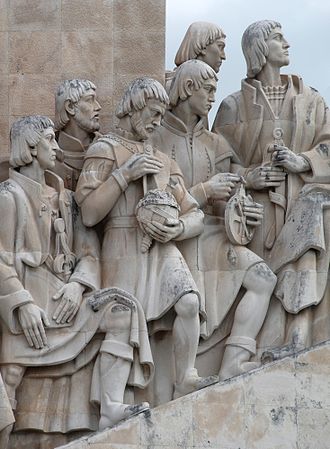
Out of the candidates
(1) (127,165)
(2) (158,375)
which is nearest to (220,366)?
(2) (158,375)

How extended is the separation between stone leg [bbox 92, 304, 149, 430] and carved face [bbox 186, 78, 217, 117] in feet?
5.82

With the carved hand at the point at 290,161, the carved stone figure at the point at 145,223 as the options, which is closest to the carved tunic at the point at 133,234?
the carved stone figure at the point at 145,223

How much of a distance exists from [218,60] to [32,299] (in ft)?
8.62

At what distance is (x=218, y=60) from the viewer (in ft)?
63.4

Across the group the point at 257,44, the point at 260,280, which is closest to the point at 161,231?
the point at 260,280

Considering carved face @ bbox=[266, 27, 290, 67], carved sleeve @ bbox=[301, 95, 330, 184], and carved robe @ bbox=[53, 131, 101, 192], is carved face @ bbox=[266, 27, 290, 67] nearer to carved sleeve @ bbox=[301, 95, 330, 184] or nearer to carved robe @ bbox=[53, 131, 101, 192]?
carved sleeve @ bbox=[301, 95, 330, 184]

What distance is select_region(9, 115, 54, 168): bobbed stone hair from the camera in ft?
59.6

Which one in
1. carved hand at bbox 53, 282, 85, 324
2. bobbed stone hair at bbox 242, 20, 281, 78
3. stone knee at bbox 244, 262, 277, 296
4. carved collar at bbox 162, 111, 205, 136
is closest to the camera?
carved hand at bbox 53, 282, 85, 324

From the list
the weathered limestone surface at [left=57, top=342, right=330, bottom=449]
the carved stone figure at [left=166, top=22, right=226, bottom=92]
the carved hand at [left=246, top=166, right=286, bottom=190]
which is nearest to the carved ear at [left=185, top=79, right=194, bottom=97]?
the carved stone figure at [left=166, top=22, right=226, bottom=92]

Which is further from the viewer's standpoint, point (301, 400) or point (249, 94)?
point (249, 94)

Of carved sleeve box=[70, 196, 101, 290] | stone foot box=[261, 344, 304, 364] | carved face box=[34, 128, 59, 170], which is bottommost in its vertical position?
stone foot box=[261, 344, 304, 364]

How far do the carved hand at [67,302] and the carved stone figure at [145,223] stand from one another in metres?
0.29

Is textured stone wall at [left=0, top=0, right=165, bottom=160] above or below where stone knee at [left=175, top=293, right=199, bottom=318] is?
above

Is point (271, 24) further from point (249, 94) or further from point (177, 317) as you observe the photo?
point (177, 317)
